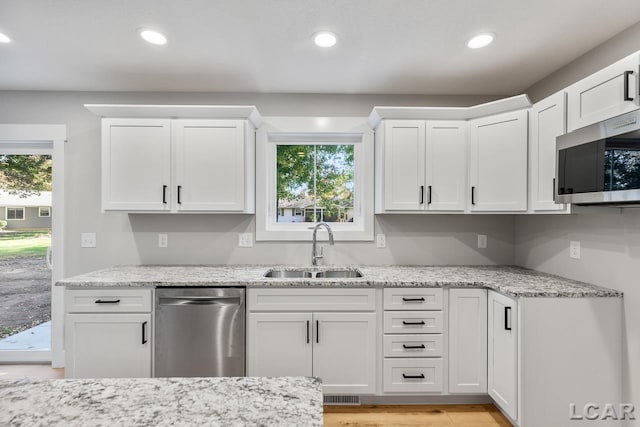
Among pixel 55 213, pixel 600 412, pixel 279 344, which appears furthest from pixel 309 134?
pixel 600 412

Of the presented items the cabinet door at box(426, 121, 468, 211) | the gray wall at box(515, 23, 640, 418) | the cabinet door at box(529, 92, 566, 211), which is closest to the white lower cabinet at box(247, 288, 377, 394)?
the cabinet door at box(426, 121, 468, 211)

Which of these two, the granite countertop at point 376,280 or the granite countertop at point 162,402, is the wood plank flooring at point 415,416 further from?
the granite countertop at point 162,402

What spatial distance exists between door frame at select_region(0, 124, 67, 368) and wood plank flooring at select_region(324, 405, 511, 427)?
7.87 ft

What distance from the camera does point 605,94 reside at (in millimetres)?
1653

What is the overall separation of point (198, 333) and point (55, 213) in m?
1.81

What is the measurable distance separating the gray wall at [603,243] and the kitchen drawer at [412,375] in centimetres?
102

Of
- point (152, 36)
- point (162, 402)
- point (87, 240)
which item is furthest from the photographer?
point (87, 240)

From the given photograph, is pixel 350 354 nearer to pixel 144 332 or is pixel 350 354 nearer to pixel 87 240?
pixel 144 332

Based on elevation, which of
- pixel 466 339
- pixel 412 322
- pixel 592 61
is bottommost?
pixel 466 339

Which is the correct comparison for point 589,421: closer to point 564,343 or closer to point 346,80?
point 564,343

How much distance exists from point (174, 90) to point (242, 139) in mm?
861

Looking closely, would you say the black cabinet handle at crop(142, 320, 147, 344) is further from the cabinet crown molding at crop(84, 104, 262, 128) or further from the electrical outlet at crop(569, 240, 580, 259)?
the electrical outlet at crop(569, 240, 580, 259)

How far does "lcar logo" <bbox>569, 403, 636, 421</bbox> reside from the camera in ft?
6.09

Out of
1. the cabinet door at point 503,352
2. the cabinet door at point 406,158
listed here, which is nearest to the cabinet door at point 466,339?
the cabinet door at point 503,352
